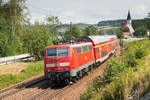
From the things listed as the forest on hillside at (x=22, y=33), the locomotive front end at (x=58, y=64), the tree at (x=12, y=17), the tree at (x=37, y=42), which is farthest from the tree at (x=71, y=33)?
the locomotive front end at (x=58, y=64)

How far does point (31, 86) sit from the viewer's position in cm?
1558

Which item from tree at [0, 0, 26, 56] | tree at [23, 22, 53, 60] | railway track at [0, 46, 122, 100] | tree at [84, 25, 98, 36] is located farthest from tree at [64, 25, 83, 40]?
railway track at [0, 46, 122, 100]

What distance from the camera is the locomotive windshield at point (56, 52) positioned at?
47.1 feet

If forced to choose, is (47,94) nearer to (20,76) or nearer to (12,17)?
(20,76)

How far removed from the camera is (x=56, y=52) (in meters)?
14.5

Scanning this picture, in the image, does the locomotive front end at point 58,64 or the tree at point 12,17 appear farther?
the tree at point 12,17

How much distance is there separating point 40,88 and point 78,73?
123 inches

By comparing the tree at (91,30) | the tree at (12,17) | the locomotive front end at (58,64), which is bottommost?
the locomotive front end at (58,64)

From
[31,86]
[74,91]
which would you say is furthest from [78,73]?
[31,86]

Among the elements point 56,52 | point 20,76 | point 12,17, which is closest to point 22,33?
point 12,17

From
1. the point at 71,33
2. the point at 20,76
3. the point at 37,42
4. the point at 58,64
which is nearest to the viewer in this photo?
the point at 58,64

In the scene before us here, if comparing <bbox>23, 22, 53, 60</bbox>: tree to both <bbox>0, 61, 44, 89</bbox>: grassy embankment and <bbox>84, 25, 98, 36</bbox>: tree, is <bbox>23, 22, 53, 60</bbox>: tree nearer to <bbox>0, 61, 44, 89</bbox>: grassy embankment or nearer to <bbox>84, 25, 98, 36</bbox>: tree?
<bbox>0, 61, 44, 89</bbox>: grassy embankment

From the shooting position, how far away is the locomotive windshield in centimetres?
1436

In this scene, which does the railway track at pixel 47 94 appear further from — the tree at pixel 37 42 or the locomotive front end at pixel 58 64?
the tree at pixel 37 42
